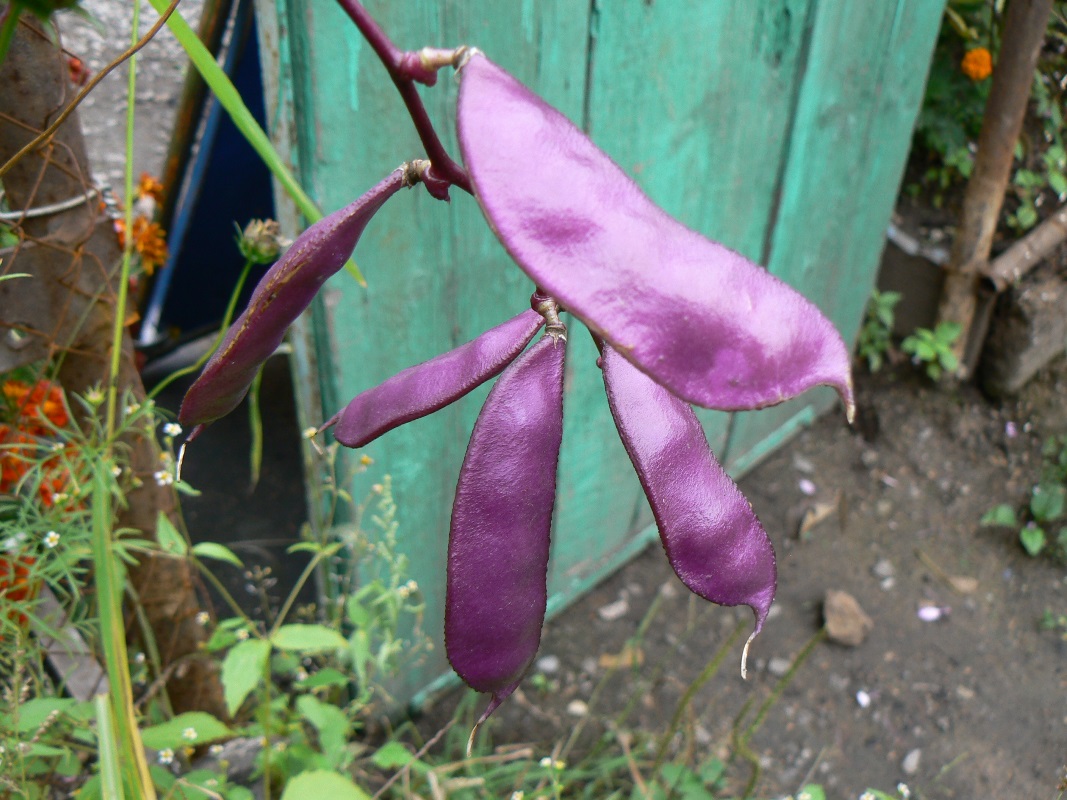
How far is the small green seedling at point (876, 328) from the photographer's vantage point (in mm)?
2471

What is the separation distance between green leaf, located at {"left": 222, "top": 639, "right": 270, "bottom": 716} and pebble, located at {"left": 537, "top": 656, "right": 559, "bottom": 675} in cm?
102

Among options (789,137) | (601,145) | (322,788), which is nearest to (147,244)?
(601,145)

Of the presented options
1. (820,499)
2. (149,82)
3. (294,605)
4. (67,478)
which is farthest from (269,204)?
(820,499)

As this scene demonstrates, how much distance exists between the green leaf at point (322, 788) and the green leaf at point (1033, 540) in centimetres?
Result: 199

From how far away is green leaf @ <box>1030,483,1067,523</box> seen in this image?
2.12 meters

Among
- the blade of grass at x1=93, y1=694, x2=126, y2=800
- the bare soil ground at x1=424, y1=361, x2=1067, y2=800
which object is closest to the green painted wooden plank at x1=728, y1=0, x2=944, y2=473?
the bare soil ground at x1=424, y1=361, x2=1067, y2=800

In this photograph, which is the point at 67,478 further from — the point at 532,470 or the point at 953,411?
the point at 953,411

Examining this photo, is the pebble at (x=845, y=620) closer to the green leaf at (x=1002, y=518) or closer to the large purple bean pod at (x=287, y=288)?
the green leaf at (x=1002, y=518)

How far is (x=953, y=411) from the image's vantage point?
2.46 m

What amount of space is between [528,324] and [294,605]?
1.63m

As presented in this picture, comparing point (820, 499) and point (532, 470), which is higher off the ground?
point (532, 470)

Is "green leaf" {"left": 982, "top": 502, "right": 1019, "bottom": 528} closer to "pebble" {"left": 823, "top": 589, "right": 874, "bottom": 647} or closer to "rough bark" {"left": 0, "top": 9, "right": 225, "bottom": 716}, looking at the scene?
"pebble" {"left": 823, "top": 589, "right": 874, "bottom": 647}

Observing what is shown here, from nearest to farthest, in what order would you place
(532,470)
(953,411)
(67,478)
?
(532,470), (67,478), (953,411)

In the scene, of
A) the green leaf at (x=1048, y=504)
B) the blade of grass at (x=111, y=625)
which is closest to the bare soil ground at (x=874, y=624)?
the green leaf at (x=1048, y=504)
